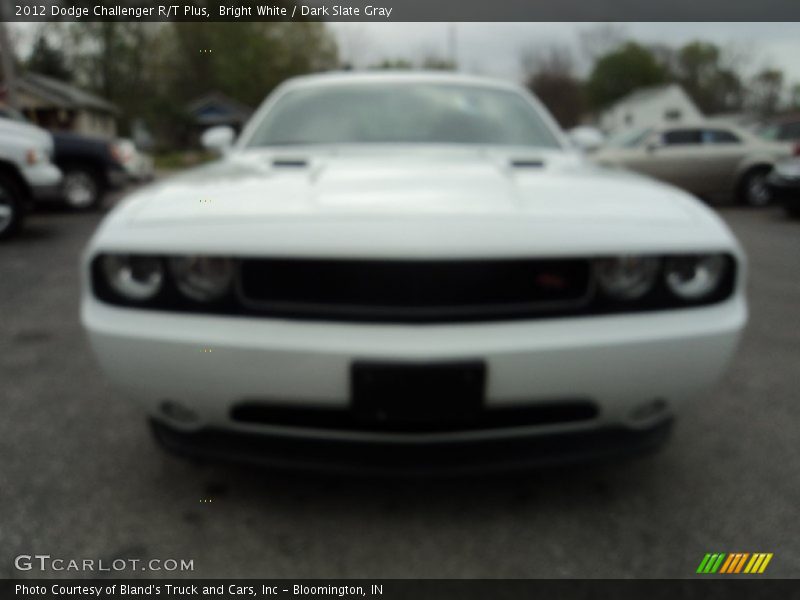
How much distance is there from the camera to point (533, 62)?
5388 centimetres

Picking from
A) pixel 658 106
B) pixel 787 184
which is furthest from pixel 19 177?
pixel 658 106

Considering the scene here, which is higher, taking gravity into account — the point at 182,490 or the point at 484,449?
the point at 484,449

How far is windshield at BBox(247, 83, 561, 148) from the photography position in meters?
2.93

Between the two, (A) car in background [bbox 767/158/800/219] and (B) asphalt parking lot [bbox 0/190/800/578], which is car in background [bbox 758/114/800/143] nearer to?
(A) car in background [bbox 767/158/800/219]

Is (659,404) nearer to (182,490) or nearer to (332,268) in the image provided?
(332,268)

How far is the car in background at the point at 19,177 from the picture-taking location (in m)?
6.74

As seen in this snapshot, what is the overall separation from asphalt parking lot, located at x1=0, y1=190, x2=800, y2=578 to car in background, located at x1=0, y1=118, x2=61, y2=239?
16.2 ft

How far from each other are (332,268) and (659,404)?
946 mm

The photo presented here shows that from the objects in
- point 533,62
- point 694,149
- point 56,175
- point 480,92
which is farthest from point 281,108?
point 533,62

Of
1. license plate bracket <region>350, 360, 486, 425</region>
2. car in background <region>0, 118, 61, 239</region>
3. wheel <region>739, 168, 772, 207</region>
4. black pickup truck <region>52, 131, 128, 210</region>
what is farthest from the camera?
wheel <region>739, 168, 772, 207</region>

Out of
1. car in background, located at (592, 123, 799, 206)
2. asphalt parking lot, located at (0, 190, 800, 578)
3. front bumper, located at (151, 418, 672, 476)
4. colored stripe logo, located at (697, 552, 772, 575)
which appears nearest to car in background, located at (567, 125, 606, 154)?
asphalt parking lot, located at (0, 190, 800, 578)

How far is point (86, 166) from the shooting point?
9508 mm

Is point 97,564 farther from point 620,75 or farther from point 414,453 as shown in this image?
point 620,75

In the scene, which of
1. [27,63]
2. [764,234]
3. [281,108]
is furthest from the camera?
[27,63]
